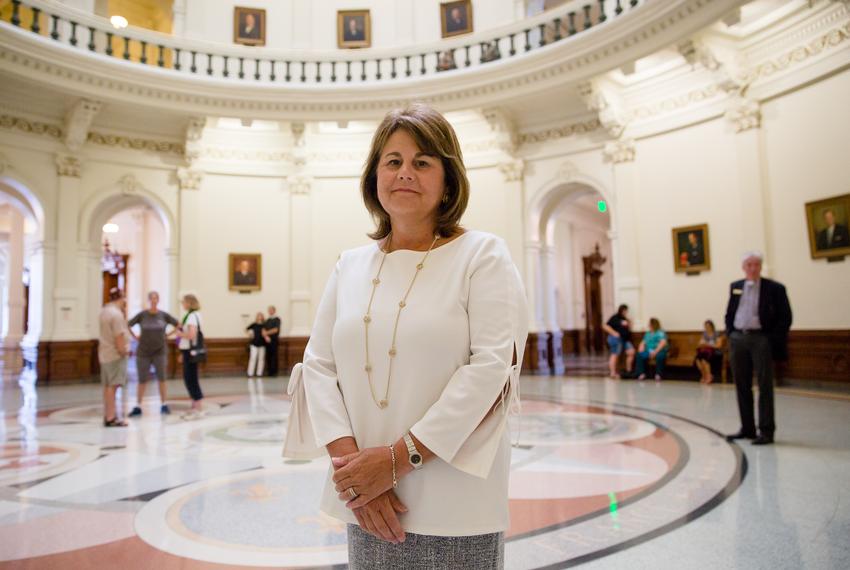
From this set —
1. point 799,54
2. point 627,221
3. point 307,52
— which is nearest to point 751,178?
point 799,54

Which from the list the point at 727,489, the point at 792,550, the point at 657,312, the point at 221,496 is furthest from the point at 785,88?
the point at 221,496

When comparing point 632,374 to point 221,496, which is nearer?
point 221,496

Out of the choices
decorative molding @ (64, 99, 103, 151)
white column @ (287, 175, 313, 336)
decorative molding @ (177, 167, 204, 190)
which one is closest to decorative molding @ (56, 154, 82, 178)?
decorative molding @ (64, 99, 103, 151)

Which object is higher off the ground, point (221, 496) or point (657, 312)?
point (657, 312)

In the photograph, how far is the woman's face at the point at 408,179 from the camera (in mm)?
1317

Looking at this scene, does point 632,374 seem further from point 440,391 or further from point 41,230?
point 41,230

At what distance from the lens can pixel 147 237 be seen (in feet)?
62.1

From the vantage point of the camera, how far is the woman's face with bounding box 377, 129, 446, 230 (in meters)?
1.32

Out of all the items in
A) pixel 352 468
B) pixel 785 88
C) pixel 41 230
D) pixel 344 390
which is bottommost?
pixel 352 468

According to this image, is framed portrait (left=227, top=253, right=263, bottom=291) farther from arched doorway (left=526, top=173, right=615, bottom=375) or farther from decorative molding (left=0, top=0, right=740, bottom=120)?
arched doorway (left=526, top=173, right=615, bottom=375)

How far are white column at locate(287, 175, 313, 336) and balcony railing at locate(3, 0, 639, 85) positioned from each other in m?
2.45

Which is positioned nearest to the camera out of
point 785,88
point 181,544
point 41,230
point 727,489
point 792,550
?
point 792,550

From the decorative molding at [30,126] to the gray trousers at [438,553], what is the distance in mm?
12805

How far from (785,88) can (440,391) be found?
1001 cm
